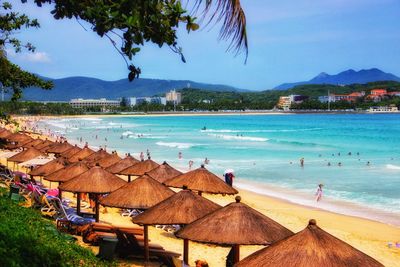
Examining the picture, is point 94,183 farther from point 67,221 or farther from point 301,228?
point 301,228

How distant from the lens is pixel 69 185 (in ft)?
33.8

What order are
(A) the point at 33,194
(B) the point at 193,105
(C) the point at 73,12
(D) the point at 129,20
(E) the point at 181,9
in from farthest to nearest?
1. (B) the point at 193,105
2. (A) the point at 33,194
3. (C) the point at 73,12
4. (E) the point at 181,9
5. (D) the point at 129,20

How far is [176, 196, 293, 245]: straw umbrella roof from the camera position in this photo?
666cm

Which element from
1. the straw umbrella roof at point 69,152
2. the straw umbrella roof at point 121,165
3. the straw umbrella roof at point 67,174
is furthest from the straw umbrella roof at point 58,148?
the straw umbrella roof at point 67,174

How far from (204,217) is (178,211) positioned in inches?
39.6

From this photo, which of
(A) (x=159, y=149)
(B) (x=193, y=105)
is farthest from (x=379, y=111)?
(A) (x=159, y=149)

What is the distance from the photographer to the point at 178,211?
316 inches

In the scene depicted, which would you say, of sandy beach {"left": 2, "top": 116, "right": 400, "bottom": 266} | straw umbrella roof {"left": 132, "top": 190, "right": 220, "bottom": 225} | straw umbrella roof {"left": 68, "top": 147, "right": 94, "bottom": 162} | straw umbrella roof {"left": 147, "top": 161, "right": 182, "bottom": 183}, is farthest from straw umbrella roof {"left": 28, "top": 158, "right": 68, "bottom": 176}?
straw umbrella roof {"left": 132, "top": 190, "right": 220, "bottom": 225}

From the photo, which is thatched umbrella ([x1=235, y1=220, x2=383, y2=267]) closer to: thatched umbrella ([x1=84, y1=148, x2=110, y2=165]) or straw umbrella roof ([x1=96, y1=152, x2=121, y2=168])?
straw umbrella roof ([x1=96, y1=152, x2=121, y2=168])

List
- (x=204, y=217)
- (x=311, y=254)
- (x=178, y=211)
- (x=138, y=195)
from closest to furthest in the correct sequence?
(x=311, y=254), (x=204, y=217), (x=178, y=211), (x=138, y=195)

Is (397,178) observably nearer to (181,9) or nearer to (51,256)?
(51,256)

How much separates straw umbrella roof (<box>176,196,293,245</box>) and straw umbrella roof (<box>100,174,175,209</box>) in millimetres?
2134

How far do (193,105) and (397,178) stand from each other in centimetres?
16022

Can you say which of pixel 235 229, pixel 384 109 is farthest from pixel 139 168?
pixel 384 109
